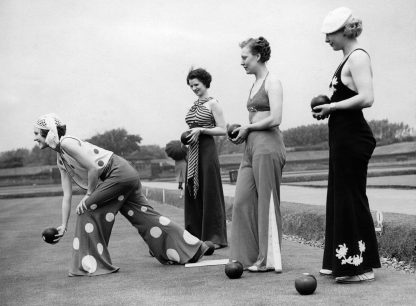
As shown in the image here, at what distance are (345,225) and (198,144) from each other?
3.54m

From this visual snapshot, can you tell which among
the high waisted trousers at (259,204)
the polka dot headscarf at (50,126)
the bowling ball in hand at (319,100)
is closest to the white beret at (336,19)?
the bowling ball in hand at (319,100)

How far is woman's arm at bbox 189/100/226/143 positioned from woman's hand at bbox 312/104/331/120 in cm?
293

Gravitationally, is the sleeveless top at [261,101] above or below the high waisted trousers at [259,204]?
above

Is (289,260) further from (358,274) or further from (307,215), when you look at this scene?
(307,215)

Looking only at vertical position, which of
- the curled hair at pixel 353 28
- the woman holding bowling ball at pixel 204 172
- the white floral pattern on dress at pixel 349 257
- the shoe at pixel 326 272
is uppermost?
the curled hair at pixel 353 28

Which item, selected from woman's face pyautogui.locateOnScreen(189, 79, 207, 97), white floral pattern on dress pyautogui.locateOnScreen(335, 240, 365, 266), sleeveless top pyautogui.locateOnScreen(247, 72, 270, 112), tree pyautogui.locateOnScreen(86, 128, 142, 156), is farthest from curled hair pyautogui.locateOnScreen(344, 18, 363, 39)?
tree pyautogui.locateOnScreen(86, 128, 142, 156)

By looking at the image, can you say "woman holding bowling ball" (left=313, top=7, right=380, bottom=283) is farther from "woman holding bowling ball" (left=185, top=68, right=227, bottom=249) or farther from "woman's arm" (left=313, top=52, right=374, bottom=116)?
"woman holding bowling ball" (left=185, top=68, right=227, bottom=249)

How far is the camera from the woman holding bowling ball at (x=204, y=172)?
29.7 ft

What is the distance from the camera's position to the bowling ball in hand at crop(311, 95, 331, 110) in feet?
19.7

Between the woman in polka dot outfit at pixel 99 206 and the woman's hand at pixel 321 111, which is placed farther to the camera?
the woman in polka dot outfit at pixel 99 206

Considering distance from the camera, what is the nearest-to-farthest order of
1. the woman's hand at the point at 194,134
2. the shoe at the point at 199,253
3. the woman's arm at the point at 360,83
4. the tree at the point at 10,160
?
the woman's arm at the point at 360,83
the shoe at the point at 199,253
the woman's hand at the point at 194,134
the tree at the point at 10,160

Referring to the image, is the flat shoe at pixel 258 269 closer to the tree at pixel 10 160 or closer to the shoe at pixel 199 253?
the shoe at pixel 199 253

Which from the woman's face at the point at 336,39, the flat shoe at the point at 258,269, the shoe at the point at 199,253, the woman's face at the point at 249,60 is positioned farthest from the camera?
the shoe at the point at 199,253

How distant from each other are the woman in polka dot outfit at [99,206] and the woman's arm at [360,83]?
8.52ft
